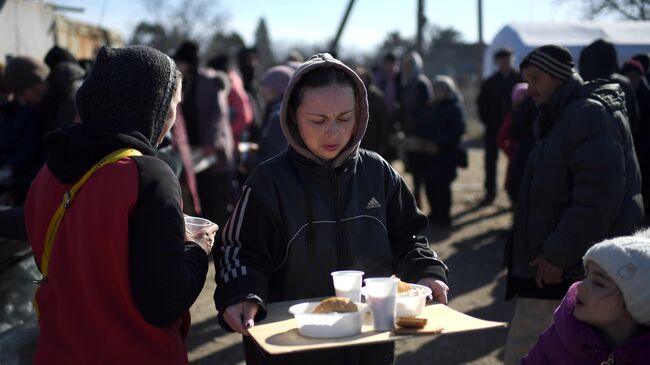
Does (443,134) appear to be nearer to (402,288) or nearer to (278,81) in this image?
(278,81)

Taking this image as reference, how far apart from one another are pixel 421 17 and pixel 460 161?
8.96 meters

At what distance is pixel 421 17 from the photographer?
17.7 m

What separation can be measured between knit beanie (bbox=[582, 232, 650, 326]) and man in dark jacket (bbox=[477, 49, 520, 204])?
795 centimetres

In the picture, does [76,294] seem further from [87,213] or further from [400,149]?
[400,149]

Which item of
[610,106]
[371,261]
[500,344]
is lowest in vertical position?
[500,344]

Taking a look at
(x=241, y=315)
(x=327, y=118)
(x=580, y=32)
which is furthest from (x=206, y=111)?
(x=580, y=32)

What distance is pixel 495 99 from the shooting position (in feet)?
34.0

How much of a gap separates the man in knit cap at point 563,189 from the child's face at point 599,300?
1.21 meters

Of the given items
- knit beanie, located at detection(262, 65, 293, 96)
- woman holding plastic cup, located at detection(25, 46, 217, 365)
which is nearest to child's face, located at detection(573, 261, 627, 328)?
woman holding plastic cup, located at detection(25, 46, 217, 365)

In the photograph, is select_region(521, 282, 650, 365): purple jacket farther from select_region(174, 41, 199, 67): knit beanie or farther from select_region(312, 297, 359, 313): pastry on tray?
select_region(174, 41, 199, 67): knit beanie

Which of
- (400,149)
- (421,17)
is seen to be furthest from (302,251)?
(421,17)

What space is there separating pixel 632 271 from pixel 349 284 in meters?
0.92

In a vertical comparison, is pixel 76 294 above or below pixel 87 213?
below

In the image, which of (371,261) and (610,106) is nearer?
(371,261)
